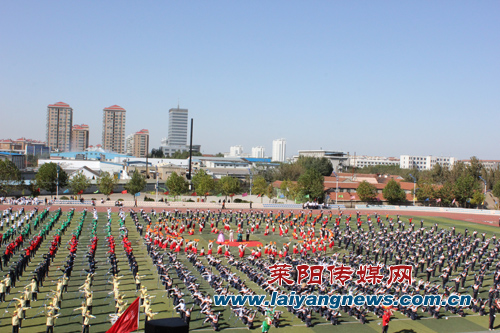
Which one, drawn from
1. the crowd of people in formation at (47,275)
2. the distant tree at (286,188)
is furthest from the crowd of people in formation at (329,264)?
the distant tree at (286,188)

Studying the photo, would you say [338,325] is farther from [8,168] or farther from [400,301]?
[8,168]

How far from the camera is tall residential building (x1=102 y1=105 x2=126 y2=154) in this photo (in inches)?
6905

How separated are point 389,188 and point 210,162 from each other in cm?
6600

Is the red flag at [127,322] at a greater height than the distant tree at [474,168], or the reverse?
the distant tree at [474,168]

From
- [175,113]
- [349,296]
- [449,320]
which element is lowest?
[449,320]

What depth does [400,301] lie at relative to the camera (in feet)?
45.6

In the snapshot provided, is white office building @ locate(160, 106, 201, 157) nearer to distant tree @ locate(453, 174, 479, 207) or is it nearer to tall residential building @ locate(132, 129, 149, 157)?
tall residential building @ locate(132, 129, 149, 157)

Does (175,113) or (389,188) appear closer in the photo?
(389,188)

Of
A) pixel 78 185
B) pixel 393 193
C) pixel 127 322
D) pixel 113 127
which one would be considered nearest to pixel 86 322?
pixel 127 322

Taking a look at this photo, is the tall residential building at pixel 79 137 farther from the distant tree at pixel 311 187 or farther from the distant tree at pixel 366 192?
the distant tree at pixel 366 192

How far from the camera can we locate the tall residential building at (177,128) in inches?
7653

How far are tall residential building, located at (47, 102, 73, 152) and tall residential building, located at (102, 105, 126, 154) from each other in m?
14.6

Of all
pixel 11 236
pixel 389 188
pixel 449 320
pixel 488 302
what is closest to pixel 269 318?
pixel 449 320

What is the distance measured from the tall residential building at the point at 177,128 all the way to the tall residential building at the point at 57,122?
145 feet
